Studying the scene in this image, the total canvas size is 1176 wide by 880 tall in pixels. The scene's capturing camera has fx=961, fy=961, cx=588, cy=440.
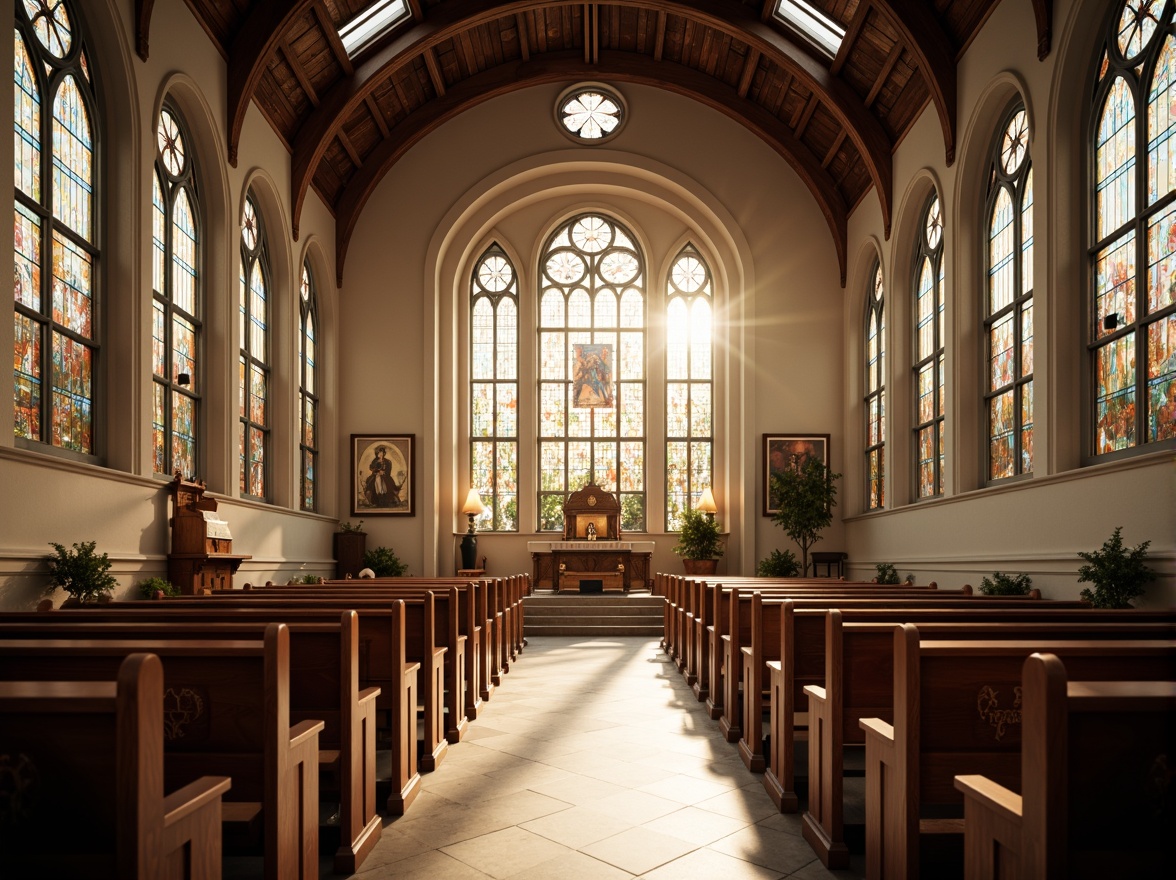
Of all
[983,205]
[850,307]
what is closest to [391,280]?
[850,307]

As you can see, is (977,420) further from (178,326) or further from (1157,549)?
(178,326)

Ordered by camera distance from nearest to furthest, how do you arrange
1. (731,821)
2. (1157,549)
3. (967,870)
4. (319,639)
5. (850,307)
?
(967,870), (319,639), (731,821), (1157,549), (850,307)

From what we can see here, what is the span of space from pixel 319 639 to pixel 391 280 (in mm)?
13356

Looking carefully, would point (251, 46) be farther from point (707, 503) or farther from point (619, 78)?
point (707, 503)

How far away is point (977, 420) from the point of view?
1081 cm

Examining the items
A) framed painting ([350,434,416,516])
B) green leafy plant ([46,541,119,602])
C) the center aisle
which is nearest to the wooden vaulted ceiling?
framed painting ([350,434,416,516])

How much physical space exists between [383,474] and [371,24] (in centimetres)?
689

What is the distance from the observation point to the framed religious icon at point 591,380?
56.4 feet

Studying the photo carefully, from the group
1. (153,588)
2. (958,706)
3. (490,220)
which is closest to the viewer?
(958,706)

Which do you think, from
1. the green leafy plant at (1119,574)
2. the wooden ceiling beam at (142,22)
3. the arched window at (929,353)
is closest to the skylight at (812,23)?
the arched window at (929,353)

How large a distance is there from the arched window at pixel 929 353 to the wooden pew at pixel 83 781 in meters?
11.4

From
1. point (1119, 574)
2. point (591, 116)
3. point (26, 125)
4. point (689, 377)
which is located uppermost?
point (591, 116)

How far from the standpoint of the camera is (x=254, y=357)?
41.2 feet

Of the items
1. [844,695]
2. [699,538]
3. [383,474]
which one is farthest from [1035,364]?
[383,474]
